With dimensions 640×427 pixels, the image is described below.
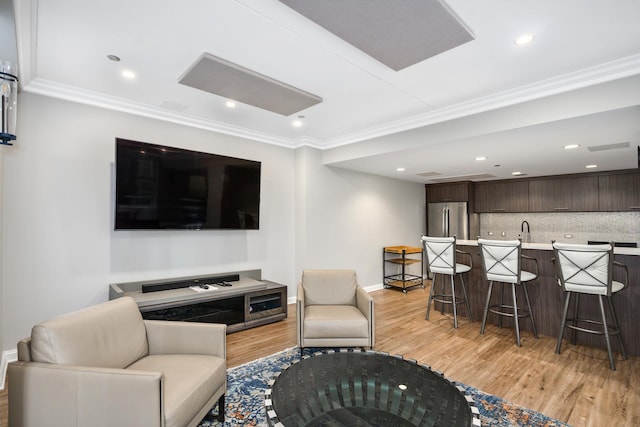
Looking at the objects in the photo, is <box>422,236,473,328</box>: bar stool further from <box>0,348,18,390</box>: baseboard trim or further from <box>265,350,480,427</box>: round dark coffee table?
<box>0,348,18,390</box>: baseboard trim

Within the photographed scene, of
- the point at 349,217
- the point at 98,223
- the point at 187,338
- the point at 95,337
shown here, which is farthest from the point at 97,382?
the point at 349,217

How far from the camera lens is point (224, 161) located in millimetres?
4047

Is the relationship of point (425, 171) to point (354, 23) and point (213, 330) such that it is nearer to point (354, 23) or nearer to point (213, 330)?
point (354, 23)

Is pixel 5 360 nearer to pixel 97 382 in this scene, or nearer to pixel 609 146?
pixel 97 382

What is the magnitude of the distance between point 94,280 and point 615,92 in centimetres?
516

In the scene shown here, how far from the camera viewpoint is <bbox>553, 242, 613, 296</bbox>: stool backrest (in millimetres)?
2852

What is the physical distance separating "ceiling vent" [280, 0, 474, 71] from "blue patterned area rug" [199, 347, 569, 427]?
259 cm

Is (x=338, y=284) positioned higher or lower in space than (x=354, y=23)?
lower

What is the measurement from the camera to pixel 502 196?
675cm

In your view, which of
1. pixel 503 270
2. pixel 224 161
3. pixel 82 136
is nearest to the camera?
pixel 82 136

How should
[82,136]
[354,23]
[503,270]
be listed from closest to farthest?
1. [354,23]
2. [82,136]
3. [503,270]

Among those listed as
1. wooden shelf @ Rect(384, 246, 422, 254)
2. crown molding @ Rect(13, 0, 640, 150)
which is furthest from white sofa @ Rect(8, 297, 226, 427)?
wooden shelf @ Rect(384, 246, 422, 254)

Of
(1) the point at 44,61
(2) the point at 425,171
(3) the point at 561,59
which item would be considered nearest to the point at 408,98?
(3) the point at 561,59

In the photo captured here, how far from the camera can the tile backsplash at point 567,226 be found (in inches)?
215
